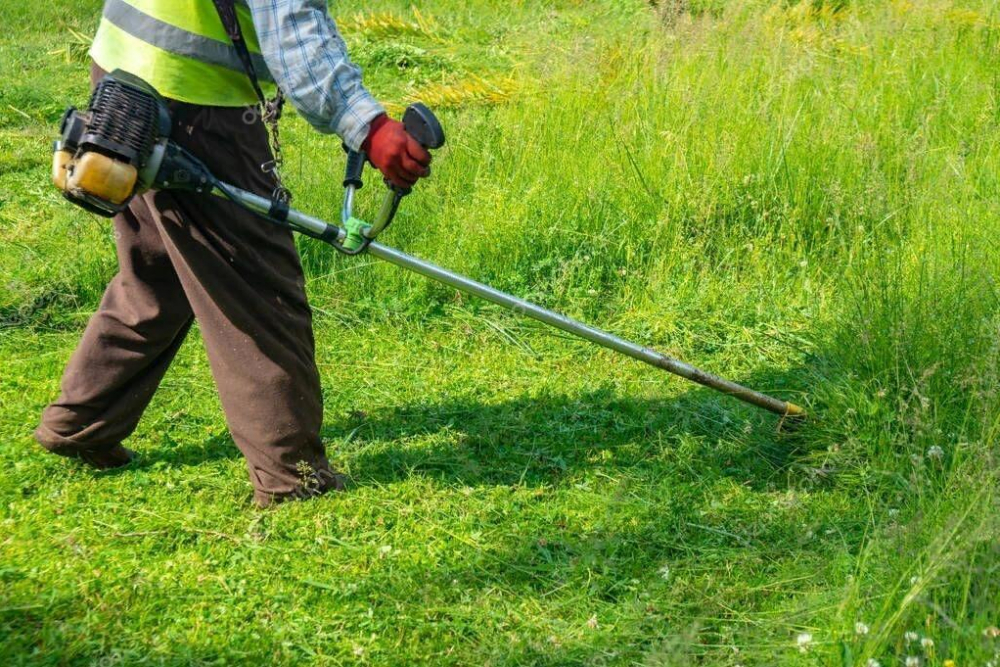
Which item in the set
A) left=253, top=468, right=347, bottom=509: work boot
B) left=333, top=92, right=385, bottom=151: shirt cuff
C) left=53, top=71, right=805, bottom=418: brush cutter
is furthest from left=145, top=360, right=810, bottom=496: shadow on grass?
left=333, top=92, right=385, bottom=151: shirt cuff

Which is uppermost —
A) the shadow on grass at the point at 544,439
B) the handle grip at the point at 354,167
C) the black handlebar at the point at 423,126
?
the black handlebar at the point at 423,126

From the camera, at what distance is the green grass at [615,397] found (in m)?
2.87

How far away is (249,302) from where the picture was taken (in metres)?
3.15

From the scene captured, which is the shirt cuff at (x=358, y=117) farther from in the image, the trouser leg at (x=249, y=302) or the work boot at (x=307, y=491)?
the work boot at (x=307, y=491)

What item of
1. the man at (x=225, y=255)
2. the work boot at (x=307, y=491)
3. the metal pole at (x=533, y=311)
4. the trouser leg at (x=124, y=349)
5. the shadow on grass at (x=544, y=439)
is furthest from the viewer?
the shadow on grass at (x=544, y=439)

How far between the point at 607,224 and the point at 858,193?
39.9 inches

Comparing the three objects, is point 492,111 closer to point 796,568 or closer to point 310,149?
point 310,149

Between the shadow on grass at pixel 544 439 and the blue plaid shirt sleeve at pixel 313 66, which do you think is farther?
the shadow on grass at pixel 544 439

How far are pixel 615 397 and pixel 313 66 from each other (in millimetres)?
1793

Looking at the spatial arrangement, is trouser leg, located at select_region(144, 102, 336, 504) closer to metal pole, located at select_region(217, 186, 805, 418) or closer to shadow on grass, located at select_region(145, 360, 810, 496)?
metal pole, located at select_region(217, 186, 805, 418)

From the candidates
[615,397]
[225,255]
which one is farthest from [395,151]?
[615,397]

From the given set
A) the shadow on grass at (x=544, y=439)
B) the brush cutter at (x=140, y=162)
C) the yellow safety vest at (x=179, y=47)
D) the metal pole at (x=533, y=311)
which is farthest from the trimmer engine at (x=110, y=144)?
the shadow on grass at (x=544, y=439)

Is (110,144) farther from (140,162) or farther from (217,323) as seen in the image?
(217,323)

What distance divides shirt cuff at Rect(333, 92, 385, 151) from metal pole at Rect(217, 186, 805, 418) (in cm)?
27
